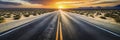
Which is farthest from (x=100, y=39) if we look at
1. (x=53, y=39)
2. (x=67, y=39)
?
(x=53, y=39)

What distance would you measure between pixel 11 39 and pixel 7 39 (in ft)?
0.83

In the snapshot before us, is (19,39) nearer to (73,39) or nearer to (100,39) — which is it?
(73,39)

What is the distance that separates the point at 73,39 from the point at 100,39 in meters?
1.69

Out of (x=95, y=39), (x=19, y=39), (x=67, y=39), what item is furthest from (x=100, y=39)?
(x=19, y=39)

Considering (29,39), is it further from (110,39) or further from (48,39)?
(110,39)

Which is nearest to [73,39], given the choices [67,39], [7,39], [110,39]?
[67,39]

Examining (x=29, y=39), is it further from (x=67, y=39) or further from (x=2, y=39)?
(x=67, y=39)

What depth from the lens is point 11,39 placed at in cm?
974

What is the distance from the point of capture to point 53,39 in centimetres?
989

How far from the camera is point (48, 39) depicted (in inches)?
388

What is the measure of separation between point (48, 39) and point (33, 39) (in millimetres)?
920

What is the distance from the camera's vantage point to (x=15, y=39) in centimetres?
975

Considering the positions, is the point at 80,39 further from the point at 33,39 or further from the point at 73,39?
the point at 33,39

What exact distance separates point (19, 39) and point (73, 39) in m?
3.29
